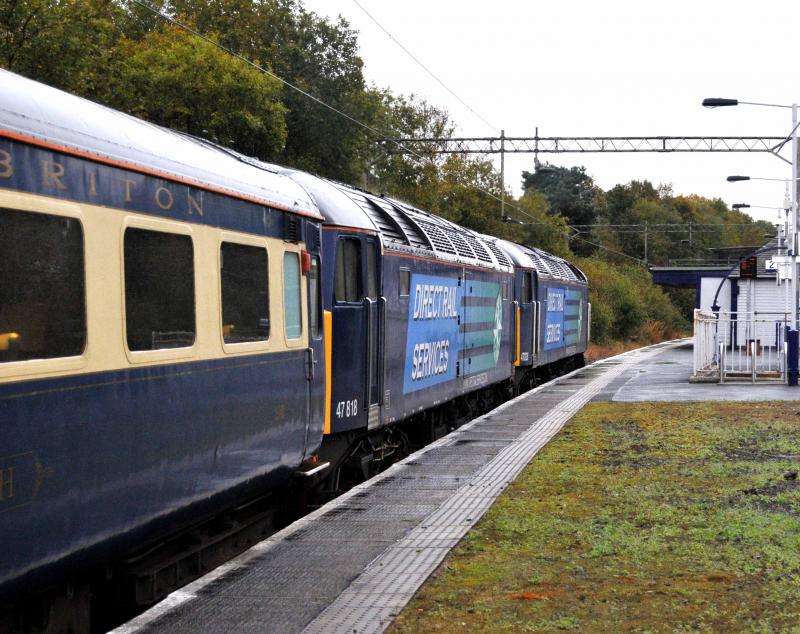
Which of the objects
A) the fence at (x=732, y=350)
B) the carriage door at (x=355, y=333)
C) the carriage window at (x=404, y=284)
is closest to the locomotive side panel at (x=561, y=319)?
the fence at (x=732, y=350)

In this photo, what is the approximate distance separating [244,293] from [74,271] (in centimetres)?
247

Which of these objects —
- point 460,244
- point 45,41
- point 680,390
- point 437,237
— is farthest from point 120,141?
point 680,390

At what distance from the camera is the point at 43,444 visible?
4.93 m

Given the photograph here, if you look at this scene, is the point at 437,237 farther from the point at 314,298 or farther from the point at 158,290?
the point at 158,290

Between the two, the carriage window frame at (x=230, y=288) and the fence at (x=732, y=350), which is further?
the fence at (x=732, y=350)

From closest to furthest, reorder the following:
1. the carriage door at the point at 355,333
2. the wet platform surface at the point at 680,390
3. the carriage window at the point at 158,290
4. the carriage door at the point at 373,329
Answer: the carriage window at the point at 158,290 → the carriage door at the point at 355,333 → the carriage door at the point at 373,329 → the wet platform surface at the point at 680,390

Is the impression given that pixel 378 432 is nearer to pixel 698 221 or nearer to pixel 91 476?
pixel 91 476

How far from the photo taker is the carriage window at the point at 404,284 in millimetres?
12698

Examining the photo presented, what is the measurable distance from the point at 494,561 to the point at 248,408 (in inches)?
79.1

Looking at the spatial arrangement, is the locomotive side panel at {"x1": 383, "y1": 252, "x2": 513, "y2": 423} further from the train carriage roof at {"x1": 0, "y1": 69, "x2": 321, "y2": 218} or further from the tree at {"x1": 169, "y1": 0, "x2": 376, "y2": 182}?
the tree at {"x1": 169, "y1": 0, "x2": 376, "y2": 182}

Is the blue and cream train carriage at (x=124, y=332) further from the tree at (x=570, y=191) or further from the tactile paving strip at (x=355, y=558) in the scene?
the tree at (x=570, y=191)

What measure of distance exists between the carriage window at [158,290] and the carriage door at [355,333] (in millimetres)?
4225

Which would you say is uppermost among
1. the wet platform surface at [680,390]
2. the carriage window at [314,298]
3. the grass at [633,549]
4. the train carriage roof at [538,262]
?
the train carriage roof at [538,262]

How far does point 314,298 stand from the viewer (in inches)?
375
